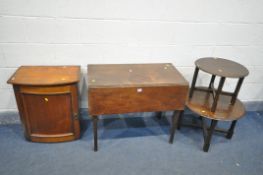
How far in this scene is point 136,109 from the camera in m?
1.81

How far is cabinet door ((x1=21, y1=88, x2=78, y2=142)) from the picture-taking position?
1.81m

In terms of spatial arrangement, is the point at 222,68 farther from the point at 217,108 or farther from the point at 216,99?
the point at 217,108

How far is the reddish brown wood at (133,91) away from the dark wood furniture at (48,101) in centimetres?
24

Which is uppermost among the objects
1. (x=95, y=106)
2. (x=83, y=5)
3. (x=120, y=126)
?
(x=83, y=5)

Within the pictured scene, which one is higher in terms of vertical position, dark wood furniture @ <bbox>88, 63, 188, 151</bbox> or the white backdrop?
the white backdrop

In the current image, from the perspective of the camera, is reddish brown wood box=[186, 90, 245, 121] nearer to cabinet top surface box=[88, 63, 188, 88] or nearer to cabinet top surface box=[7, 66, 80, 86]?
cabinet top surface box=[88, 63, 188, 88]

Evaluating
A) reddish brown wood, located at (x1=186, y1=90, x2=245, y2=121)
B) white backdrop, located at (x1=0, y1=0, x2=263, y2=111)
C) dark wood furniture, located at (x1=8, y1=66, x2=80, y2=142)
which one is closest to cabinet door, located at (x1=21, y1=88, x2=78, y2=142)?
dark wood furniture, located at (x1=8, y1=66, x2=80, y2=142)

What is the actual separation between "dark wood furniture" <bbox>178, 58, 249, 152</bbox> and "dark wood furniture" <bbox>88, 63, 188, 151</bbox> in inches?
9.8

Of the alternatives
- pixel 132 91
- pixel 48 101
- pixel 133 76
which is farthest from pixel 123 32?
pixel 48 101

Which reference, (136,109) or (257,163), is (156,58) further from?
(257,163)

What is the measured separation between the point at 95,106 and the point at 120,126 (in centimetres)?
74

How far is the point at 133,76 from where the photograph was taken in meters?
1.84

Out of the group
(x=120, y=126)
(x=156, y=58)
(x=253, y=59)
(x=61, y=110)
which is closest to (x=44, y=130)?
(x=61, y=110)

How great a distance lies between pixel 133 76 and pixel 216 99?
0.75 meters
